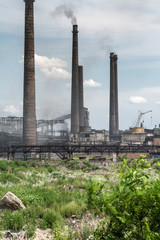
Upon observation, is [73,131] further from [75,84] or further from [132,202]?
[132,202]

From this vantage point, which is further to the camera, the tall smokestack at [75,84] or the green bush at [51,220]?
the tall smokestack at [75,84]

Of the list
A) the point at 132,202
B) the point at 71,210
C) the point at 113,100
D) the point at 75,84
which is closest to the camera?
the point at 132,202

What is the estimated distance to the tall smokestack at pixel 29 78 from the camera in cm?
5166

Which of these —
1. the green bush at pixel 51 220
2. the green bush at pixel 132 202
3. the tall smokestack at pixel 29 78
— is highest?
Answer: the tall smokestack at pixel 29 78

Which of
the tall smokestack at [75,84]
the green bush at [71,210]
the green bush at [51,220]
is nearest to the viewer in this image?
the green bush at [51,220]

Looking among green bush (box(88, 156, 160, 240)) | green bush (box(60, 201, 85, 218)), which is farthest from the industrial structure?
green bush (box(88, 156, 160, 240))

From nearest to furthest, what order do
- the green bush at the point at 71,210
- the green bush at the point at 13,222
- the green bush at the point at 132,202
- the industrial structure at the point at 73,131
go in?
the green bush at the point at 132,202
the green bush at the point at 13,222
the green bush at the point at 71,210
the industrial structure at the point at 73,131

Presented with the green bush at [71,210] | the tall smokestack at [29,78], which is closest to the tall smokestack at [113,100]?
the tall smokestack at [29,78]

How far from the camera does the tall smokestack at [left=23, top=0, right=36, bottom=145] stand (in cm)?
5166

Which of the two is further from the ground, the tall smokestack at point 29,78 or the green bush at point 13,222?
the tall smokestack at point 29,78

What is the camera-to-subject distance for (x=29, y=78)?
2030 inches

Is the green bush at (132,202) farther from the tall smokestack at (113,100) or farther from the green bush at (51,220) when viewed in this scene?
the tall smokestack at (113,100)

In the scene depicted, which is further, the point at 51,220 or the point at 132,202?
the point at 51,220

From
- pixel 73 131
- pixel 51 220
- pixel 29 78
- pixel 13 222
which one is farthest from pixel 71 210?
pixel 73 131
